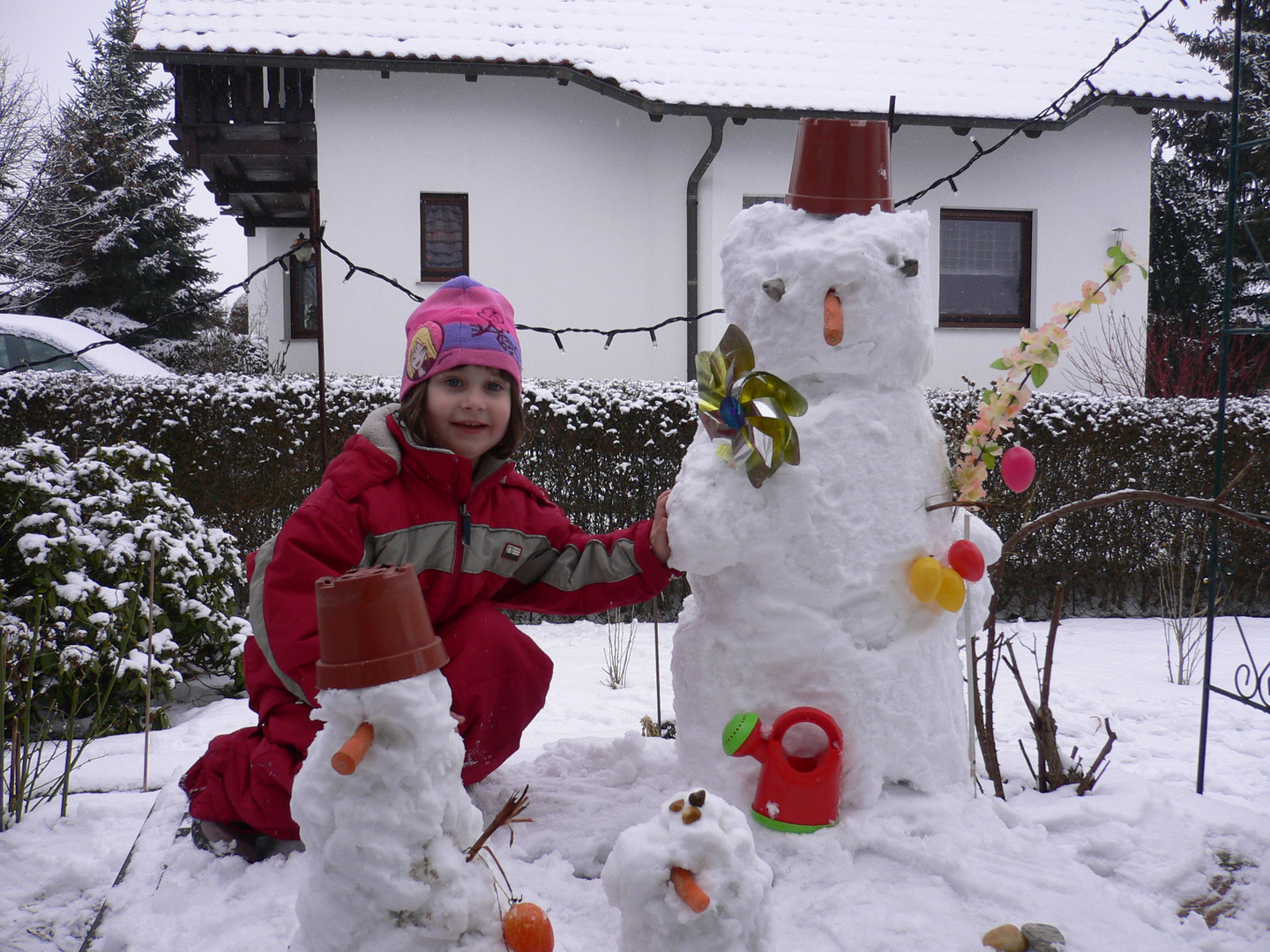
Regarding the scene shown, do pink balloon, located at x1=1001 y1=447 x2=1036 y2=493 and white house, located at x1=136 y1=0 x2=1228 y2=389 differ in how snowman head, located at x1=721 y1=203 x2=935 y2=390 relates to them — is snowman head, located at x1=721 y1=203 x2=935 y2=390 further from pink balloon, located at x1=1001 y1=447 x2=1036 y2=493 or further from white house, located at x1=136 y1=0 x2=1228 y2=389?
white house, located at x1=136 y1=0 x2=1228 y2=389

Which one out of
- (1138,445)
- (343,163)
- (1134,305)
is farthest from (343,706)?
(1134,305)

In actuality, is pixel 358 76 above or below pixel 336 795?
above

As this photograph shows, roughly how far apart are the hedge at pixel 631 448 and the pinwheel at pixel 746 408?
3375 mm

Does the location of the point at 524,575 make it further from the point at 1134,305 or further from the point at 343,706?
the point at 1134,305

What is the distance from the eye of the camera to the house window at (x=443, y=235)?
8914mm

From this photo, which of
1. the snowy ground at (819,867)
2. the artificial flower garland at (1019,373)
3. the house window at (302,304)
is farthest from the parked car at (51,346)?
the artificial flower garland at (1019,373)

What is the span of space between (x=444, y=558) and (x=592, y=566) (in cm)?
37

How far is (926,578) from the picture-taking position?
75.2 inches

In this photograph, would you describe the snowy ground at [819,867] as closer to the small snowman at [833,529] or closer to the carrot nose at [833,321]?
the small snowman at [833,529]

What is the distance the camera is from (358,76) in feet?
28.1

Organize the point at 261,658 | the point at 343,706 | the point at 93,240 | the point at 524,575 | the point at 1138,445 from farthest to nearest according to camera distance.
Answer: the point at 93,240
the point at 1138,445
the point at 524,575
the point at 261,658
the point at 343,706

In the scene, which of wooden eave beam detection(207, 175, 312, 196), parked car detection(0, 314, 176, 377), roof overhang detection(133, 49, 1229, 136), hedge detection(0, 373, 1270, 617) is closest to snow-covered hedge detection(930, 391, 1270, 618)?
hedge detection(0, 373, 1270, 617)

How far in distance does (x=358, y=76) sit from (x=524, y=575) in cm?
774

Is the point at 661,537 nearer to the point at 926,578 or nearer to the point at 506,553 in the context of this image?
the point at 506,553
